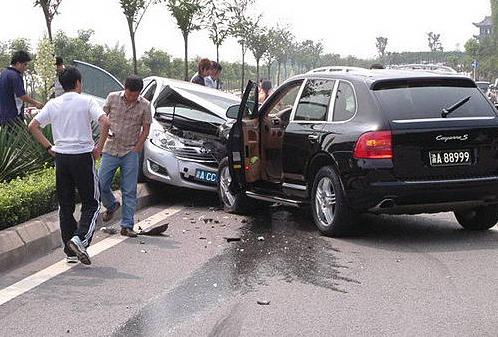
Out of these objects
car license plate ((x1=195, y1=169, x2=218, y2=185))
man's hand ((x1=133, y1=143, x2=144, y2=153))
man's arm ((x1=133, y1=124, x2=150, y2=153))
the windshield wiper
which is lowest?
car license plate ((x1=195, y1=169, x2=218, y2=185))

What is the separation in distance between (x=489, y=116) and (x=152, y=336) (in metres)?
4.41

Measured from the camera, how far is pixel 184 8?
2905 centimetres

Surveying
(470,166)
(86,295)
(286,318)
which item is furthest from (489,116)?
(86,295)

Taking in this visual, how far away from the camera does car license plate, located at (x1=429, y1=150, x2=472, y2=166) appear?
7.20 meters

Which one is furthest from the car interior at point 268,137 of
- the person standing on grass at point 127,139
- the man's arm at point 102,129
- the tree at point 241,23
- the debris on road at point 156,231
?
the tree at point 241,23

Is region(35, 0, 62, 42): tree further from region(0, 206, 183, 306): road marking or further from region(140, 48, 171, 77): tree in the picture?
region(140, 48, 171, 77): tree

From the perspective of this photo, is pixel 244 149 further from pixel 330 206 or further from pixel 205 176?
pixel 330 206

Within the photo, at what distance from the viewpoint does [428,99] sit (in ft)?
24.6

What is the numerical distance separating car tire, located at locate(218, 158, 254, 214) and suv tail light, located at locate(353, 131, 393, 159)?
238 cm

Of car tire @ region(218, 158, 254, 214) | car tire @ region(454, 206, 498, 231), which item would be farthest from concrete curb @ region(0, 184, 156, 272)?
car tire @ region(454, 206, 498, 231)

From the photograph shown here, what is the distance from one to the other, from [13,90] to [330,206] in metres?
5.32

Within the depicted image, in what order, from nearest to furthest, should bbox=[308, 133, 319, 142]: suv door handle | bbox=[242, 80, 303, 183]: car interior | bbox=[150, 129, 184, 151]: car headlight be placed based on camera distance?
1. bbox=[308, 133, 319, 142]: suv door handle
2. bbox=[242, 80, 303, 183]: car interior
3. bbox=[150, 129, 184, 151]: car headlight

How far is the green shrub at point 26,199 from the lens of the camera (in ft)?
23.4

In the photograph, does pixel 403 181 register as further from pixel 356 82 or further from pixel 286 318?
pixel 286 318
